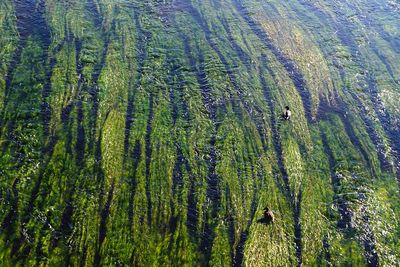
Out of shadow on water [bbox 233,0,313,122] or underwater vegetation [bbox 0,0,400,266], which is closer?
underwater vegetation [bbox 0,0,400,266]

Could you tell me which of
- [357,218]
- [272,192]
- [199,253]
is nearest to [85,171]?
[199,253]

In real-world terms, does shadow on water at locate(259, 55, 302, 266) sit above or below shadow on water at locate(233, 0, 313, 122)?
below

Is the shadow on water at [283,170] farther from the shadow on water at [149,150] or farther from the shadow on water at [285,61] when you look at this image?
the shadow on water at [149,150]

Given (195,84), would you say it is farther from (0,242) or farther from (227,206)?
(0,242)

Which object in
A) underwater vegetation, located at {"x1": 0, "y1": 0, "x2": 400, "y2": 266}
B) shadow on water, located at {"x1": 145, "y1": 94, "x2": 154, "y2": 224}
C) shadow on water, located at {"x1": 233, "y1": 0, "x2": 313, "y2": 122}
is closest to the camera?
underwater vegetation, located at {"x1": 0, "y1": 0, "x2": 400, "y2": 266}

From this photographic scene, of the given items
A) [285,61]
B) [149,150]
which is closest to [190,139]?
[149,150]

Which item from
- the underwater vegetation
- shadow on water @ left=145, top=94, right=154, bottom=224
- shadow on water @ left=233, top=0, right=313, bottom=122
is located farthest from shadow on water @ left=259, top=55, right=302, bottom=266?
shadow on water @ left=145, top=94, right=154, bottom=224

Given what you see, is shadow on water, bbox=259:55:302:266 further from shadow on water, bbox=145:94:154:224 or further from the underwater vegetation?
shadow on water, bbox=145:94:154:224

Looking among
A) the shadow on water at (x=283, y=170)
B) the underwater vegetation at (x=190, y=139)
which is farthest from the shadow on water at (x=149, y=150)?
the shadow on water at (x=283, y=170)
